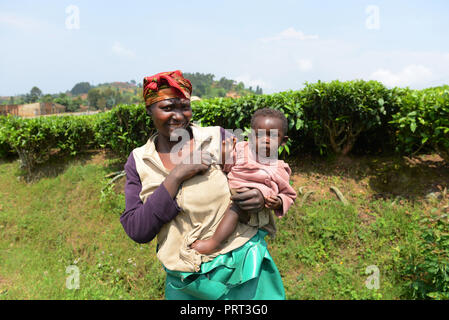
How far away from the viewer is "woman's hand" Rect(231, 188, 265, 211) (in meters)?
1.44

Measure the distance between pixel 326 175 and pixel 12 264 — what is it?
231 inches

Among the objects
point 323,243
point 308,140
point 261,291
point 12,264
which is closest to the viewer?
point 261,291

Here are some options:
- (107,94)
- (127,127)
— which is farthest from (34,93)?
(127,127)

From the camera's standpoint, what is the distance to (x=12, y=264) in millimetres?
4938

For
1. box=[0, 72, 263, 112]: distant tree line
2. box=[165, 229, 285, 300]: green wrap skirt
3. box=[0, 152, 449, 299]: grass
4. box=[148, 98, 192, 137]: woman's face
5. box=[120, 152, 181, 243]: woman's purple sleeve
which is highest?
box=[0, 72, 263, 112]: distant tree line

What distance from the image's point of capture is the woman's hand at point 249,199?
56.8 inches

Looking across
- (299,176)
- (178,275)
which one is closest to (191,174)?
(178,275)

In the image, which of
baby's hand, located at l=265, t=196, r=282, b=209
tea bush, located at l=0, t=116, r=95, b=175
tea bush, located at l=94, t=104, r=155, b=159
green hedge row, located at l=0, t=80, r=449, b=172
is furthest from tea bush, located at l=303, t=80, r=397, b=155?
tea bush, located at l=0, t=116, r=95, b=175

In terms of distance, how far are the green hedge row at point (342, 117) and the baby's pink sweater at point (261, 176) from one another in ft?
9.24

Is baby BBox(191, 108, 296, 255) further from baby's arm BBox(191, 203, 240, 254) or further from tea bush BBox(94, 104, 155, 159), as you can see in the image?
tea bush BBox(94, 104, 155, 159)

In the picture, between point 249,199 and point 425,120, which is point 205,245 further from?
point 425,120

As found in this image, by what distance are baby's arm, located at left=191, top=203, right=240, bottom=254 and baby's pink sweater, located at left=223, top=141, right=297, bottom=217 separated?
150 mm

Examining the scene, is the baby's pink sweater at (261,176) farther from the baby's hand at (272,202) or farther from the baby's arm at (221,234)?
the baby's arm at (221,234)
